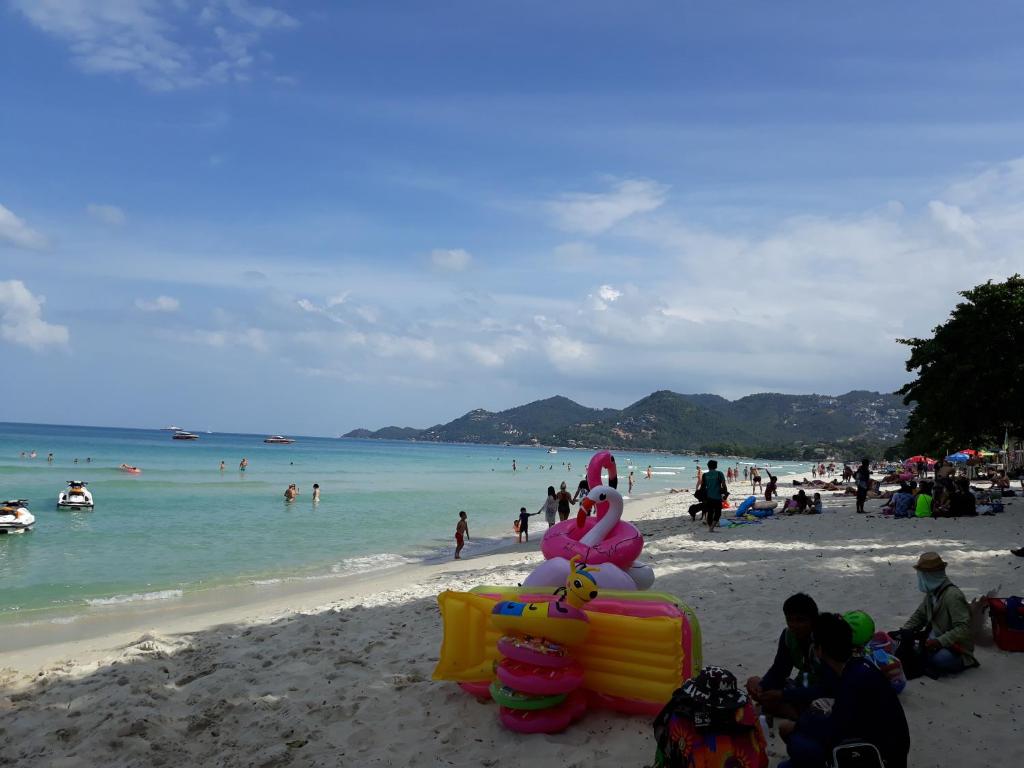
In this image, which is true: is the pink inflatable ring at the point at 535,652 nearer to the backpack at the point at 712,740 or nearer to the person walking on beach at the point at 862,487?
the backpack at the point at 712,740

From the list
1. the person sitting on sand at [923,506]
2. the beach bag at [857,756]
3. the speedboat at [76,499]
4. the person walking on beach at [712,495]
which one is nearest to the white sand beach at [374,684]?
the beach bag at [857,756]

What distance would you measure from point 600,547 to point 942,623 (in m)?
2.76

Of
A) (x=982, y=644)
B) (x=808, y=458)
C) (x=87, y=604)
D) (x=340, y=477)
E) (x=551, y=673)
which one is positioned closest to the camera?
(x=551, y=673)

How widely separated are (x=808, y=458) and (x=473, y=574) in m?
118

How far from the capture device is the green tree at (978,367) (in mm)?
17875

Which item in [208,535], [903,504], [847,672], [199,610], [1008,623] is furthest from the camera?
[208,535]

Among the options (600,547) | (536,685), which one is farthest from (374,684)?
(600,547)

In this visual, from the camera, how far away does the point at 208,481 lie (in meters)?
38.8

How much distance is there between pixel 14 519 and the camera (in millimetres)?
17422

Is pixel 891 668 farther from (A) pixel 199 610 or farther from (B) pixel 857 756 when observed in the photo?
(A) pixel 199 610

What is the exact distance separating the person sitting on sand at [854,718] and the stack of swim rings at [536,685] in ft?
5.03

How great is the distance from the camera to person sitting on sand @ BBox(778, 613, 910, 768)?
3.33 metres

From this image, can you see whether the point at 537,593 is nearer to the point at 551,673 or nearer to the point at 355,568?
the point at 551,673

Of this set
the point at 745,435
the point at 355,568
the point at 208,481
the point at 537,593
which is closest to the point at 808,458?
the point at 745,435
